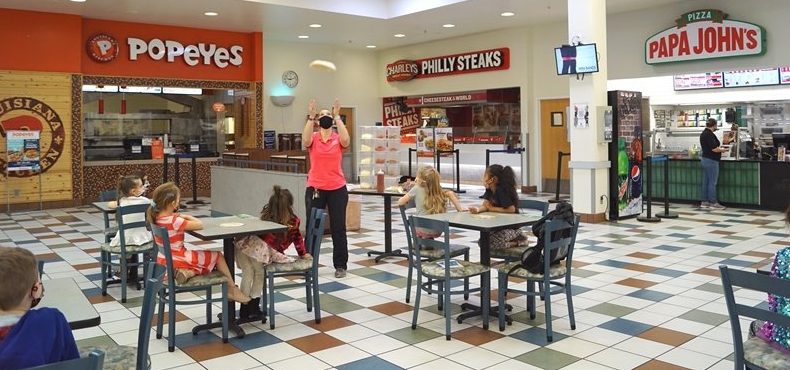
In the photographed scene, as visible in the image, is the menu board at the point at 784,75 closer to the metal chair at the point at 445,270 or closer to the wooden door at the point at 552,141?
the wooden door at the point at 552,141

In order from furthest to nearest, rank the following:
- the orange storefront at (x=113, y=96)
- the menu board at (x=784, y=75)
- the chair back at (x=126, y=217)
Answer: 1. the orange storefront at (x=113, y=96)
2. the menu board at (x=784, y=75)
3. the chair back at (x=126, y=217)

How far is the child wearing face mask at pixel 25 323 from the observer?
1.92m

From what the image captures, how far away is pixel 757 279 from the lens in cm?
248

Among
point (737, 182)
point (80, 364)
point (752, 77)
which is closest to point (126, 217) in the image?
point (80, 364)

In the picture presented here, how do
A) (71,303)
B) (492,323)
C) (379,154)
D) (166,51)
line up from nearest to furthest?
(71,303) → (492,323) → (379,154) → (166,51)

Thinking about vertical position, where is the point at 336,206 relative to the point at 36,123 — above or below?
below

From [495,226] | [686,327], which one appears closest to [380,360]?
[495,226]

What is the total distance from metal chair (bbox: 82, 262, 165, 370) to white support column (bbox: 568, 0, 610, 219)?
299 inches

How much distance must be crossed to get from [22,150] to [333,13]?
5.97 metres

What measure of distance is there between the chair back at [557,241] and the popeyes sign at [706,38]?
822 cm

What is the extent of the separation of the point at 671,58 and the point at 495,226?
8856 millimetres

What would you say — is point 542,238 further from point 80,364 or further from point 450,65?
point 450,65

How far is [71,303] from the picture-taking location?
265cm

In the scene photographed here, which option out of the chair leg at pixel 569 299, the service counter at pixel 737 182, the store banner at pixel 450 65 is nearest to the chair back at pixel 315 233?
the chair leg at pixel 569 299
